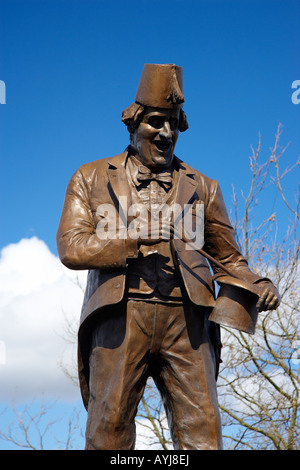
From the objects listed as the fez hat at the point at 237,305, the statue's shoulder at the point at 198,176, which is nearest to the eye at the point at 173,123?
the statue's shoulder at the point at 198,176

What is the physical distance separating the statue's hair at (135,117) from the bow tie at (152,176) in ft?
1.06

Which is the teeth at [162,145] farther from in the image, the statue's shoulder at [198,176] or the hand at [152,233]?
the hand at [152,233]

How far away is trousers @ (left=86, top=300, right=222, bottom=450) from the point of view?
4684 mm

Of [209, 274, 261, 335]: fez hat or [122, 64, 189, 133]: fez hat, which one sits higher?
[122, 64, 189, 133]: fez hat

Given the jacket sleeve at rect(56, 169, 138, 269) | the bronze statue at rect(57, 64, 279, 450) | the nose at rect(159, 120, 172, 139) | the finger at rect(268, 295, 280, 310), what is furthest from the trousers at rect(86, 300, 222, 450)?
the nose at rect(159, 120, 172, 139)

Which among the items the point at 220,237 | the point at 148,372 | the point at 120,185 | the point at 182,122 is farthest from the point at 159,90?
the point at 148,372

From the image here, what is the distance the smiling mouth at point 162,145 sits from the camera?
5096 mm

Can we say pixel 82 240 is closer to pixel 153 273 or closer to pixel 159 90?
pixel 153 273

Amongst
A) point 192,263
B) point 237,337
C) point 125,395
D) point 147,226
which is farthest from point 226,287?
point 237,337

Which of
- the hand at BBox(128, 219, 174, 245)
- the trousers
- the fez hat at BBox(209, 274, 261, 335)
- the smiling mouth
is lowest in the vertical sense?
the trousers

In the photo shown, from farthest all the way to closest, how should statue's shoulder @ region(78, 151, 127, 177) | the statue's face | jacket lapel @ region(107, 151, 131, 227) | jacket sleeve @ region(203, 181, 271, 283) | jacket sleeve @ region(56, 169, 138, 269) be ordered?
jacket sleeve @ region(203, 181, 271, 283) < statue's shoulder @ region(78, 151, 127, 177) < the statue's face < jacket lapel @ region(107, 151, 131, 227) < jacket sleeve @ region(56, 169, 138, 269)

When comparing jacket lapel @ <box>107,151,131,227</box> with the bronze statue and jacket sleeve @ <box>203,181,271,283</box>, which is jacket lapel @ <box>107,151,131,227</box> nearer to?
the bronze statue

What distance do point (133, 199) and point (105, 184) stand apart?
24 centimetres

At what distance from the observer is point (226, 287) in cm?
486
